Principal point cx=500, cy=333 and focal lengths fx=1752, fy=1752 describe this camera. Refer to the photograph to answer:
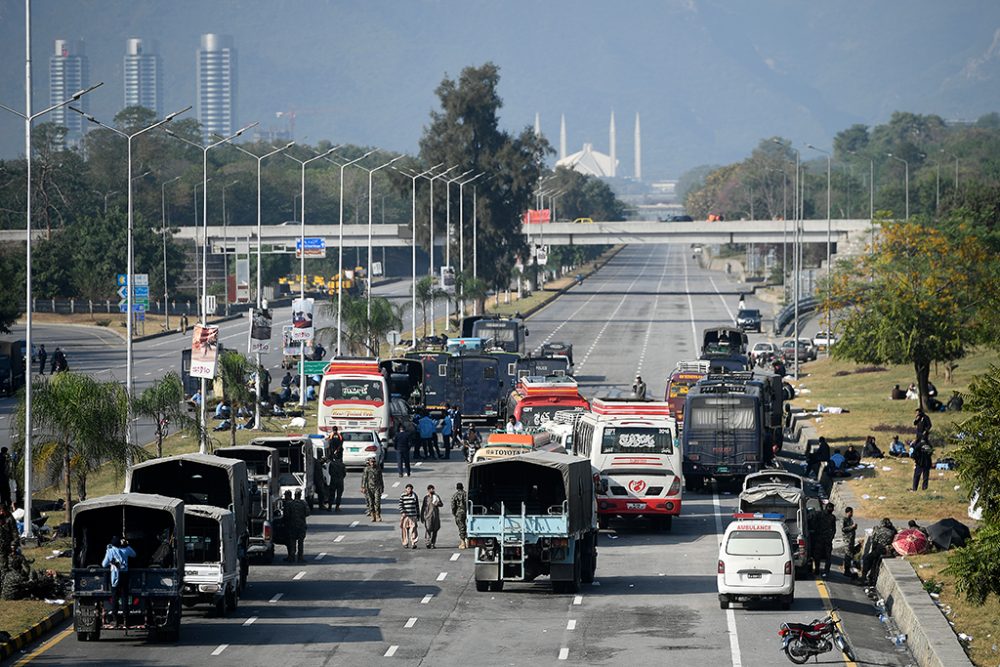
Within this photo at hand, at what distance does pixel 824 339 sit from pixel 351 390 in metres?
53.8

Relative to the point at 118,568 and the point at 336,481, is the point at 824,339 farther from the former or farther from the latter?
the point at 118,568

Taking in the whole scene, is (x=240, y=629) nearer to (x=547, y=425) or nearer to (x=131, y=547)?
(x=131, y=547)

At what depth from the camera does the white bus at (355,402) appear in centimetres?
5109

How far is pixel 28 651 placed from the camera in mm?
25609

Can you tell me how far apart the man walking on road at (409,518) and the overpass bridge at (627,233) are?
107m

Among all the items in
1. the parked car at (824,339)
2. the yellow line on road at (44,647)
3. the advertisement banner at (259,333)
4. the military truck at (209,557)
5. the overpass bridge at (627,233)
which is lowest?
the yellow line on road at (44,647)

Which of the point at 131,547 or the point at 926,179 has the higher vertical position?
the point at 926,179

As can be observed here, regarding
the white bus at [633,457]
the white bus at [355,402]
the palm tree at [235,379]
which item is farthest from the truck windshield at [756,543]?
the palm tree at [235,379]

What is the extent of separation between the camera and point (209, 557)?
1117 inches

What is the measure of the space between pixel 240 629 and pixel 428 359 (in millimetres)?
34842

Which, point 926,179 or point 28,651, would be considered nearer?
point 28,651

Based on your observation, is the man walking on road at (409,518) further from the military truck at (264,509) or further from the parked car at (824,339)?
the parked car at (824,339)

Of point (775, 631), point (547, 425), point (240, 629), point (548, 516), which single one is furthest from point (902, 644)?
point (547, 425)

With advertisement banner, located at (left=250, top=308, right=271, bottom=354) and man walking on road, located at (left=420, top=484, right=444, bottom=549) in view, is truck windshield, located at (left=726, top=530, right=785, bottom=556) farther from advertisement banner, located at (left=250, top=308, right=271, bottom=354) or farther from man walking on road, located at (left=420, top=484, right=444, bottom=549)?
advertisement banner, located at (left=250, top=308, right=271, bottom=354)
